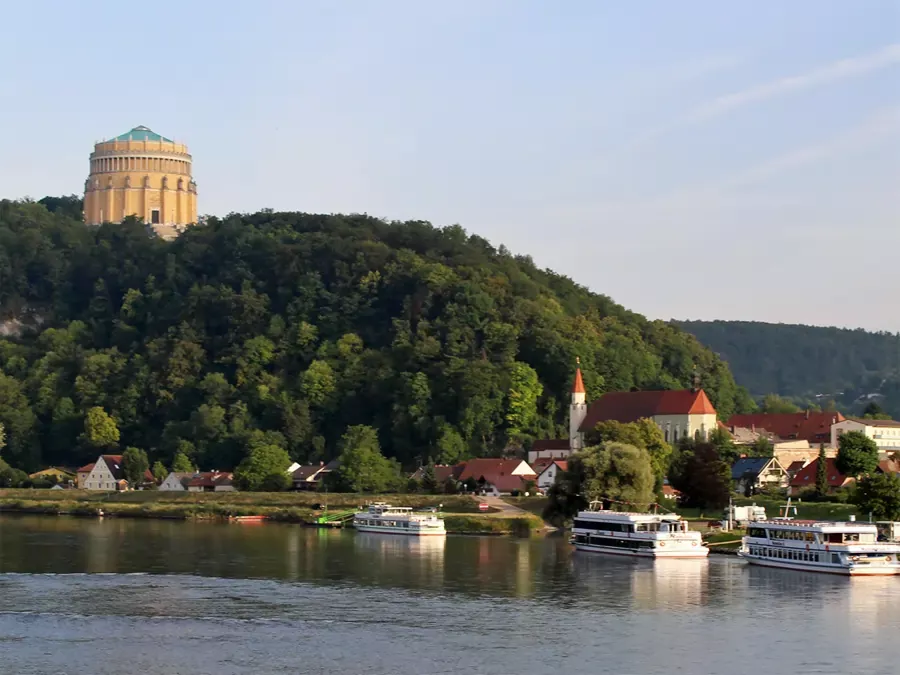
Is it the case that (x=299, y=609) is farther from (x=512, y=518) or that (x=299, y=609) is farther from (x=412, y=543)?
(x=512, y=518)

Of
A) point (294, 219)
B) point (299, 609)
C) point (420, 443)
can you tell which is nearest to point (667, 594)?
point (299, 609)

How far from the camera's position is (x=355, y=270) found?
13275 centimetres

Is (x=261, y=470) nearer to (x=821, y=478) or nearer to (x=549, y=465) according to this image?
(x=549, y=465)

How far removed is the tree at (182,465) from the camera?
367 feet

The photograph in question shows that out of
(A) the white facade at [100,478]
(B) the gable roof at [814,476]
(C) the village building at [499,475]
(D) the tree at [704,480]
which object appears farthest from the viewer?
(A) the white facade at [100,478]

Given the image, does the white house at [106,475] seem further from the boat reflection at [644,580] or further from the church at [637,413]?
the boat reflection at [644,580]

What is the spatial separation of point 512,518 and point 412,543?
30.1ft

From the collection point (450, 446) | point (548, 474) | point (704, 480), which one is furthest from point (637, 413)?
point (704, 480)

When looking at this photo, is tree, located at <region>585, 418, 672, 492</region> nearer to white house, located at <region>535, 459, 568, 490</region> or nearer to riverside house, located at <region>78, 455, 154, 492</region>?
→ white house, located at <region>535, 459, 568, 490</region>

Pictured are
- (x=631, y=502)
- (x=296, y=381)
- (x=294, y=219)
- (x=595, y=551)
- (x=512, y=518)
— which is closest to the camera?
(x=595, y=551)

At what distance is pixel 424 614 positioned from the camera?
4978 centimetres

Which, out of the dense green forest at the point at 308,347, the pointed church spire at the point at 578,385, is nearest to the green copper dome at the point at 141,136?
the dense green forest at the point at 308,347

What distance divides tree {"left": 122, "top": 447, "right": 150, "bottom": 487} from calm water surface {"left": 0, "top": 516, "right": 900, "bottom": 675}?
139 feet

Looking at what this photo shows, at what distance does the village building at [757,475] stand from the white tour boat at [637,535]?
1784 centimetres
